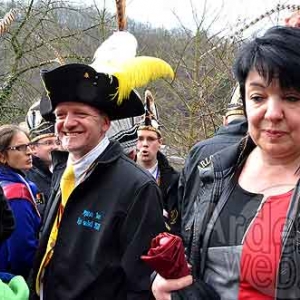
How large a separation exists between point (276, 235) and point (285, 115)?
33cm

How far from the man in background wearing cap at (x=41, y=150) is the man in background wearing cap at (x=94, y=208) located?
1.55 metres

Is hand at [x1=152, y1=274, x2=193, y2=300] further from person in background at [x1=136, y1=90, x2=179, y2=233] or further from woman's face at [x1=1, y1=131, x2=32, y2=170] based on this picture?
person in background at [x1=136, y1=90, x2=179, y2=233]

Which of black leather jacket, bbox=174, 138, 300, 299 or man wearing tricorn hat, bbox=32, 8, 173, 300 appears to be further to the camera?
man wearing tricorn hat, bbox=32, 8, 173, 300

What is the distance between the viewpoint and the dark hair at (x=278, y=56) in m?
1.43

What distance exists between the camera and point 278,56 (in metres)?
1.44

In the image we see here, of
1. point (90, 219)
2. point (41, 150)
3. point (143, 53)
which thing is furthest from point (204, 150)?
point (143, 53)

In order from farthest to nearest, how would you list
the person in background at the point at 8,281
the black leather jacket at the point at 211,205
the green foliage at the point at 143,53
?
1. the green foliage at the point at 143,53
2. the person in background at the point at 8,281
3. the black leather jacket at the point at 211,205

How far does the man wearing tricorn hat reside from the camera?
2.15 metres

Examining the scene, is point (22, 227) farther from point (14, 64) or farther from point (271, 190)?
point (14, 64)

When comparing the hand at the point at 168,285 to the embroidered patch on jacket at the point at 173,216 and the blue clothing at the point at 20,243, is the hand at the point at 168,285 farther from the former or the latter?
the embroidered patch on jacket at the point at 173,216

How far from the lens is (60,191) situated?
2488 mm

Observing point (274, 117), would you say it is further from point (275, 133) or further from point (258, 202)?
point (258, 202)

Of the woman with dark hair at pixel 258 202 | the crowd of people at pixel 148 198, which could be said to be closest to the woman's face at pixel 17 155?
the crowd of people at pixel 148 198

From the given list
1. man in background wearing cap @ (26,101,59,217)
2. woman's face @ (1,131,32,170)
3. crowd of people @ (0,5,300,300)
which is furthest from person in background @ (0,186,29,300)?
man in background wearing cap @ (26,101,59,217)
